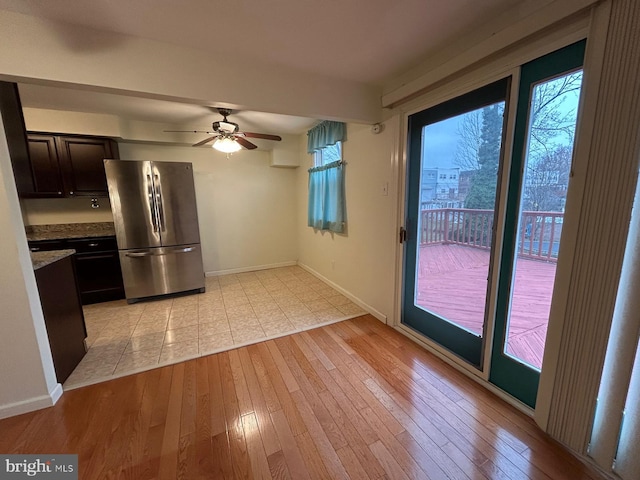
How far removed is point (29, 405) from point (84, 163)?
2.86 metres

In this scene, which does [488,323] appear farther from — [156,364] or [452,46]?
[156,364]

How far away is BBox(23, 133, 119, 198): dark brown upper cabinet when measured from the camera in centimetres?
307

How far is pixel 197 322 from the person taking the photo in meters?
2.81

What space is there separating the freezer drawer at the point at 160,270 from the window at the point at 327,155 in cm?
218

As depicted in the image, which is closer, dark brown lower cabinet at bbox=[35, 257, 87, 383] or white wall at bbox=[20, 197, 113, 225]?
dark brown lower cabinet at bbox=[35, 257, 87, 383]

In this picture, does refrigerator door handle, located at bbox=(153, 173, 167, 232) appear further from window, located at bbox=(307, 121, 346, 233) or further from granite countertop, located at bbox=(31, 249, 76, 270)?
window, located at bbox=(307, 121, 346, 233)

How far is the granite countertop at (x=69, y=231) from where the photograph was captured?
123 inches

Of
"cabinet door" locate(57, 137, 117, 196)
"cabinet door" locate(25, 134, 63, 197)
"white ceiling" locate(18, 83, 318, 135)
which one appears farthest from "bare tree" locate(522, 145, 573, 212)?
"cabinet door" locate(25, 134, 63, 197)

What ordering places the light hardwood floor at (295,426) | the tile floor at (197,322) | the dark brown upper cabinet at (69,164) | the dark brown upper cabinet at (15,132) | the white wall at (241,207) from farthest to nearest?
the white wall at (241,207), the dark brown upper cabinet at (69,164), the tile floor at (197,322), the dark brown upper cabinet at (15,132), the light hardwood floor at (295,426)

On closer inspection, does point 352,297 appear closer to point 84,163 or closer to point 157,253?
point 157,253

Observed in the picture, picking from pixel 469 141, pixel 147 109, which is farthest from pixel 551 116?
pixel 147 109

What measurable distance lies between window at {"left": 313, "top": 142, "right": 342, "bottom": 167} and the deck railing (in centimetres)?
156

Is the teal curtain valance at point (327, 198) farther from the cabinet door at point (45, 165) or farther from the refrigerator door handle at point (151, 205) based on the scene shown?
the cabinet door at point (45, 165)

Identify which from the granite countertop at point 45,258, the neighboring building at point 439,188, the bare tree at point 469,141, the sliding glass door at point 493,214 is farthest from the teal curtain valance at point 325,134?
the granite countertop at point 45,258
